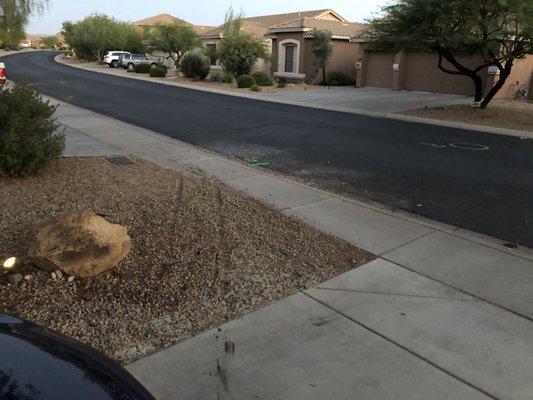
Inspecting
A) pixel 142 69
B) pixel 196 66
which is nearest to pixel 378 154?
pixel 196 66

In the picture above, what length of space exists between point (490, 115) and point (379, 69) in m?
13.3

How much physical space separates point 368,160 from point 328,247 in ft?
18.0

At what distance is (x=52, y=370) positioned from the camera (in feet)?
7.02

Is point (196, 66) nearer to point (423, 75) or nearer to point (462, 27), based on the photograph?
point (423, 75)

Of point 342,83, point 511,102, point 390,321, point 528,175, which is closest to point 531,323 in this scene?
point 390,321

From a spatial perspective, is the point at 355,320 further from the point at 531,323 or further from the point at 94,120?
the point at 94,120

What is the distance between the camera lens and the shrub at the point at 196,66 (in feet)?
118

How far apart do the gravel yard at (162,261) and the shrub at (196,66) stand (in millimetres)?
30039

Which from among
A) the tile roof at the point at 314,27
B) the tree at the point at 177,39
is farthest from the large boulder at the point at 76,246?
the tree at the point at 177,39

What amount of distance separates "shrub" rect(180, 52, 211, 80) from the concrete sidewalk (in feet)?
105

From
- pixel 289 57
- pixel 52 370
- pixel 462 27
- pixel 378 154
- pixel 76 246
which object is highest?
pixel 462 27

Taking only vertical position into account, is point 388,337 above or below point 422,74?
below

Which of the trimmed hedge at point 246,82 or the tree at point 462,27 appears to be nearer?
the tree at point 462,27

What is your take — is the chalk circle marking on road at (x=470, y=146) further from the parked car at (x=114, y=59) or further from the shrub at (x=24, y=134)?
the parked car at (x=114, y=59)
